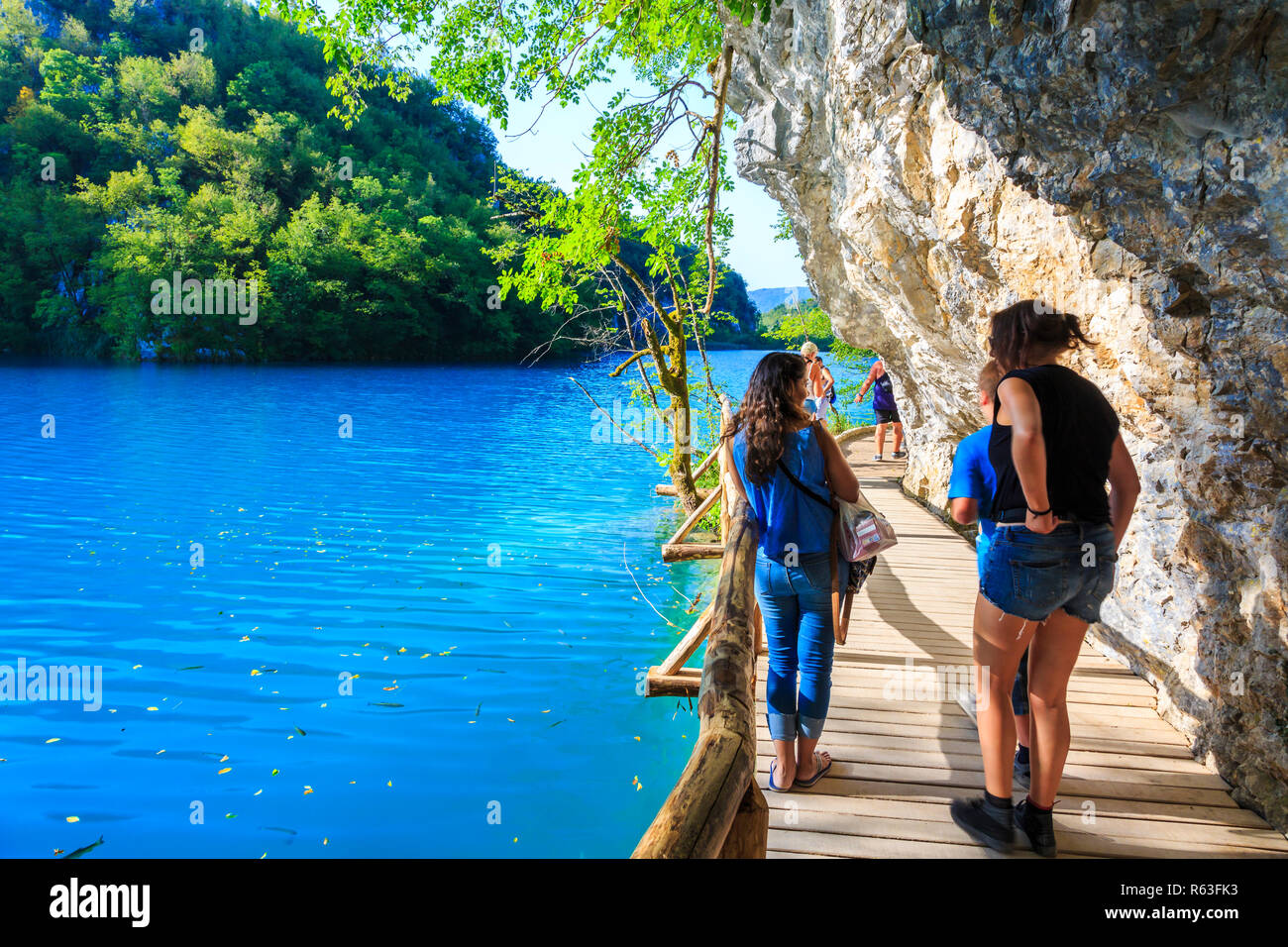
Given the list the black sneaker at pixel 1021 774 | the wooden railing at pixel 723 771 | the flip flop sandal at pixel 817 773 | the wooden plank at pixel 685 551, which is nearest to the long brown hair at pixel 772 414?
the wooden railing at pixel 723 771

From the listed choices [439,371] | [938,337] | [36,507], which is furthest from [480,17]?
[439,371]

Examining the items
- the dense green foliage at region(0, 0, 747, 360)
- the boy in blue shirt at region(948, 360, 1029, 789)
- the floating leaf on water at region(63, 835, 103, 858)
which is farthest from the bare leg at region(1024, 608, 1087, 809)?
the dense green foliage at region(0, 0, 747, 360)

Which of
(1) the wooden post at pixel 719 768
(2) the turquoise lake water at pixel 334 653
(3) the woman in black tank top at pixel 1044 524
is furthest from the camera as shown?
(2) the turquoise lake water at pixel 334 653

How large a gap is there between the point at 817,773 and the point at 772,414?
1.64 m

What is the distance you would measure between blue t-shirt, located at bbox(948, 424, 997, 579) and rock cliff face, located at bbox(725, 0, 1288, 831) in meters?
1.13

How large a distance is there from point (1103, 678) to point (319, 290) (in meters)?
54.9

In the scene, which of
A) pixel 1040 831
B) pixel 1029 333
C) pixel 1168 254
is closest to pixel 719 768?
pixel 1040 831

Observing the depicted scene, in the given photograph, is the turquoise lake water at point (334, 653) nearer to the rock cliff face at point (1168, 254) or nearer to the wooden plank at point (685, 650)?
the wooden plank at point (685, 650)

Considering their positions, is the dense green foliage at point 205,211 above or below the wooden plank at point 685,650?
above

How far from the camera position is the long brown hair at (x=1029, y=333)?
2.45 metres

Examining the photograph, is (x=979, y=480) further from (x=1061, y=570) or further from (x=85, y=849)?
(x=85, y=849)

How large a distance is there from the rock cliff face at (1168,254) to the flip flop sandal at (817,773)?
1.72m

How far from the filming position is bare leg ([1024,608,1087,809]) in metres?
2.48

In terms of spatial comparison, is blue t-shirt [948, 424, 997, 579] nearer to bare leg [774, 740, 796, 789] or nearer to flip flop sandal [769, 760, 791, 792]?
bare leg [774, 740, 796, 789]
